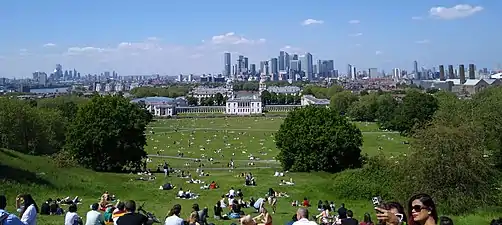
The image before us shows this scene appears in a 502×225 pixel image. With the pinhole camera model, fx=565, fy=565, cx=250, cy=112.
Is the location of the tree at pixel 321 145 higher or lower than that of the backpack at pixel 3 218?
lower

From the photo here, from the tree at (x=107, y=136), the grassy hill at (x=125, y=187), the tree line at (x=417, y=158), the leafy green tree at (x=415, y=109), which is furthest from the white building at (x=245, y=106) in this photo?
the grassy hill at (x=125, y=187)

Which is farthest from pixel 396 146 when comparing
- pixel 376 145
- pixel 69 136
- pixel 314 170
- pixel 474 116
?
pixel 69 136

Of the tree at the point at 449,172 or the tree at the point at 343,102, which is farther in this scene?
the tree at the point at 343,102

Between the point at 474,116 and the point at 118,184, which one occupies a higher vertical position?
the point at 474,116

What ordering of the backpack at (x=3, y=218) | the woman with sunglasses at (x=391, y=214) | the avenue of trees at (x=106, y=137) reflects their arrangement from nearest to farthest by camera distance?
the woman with sunglasses at (x=391, y=214)
the backpack at (x=3, y=218)
the avenue of trees at (x=106, y=137)

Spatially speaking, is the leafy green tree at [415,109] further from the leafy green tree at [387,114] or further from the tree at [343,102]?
the tree at [343,102]

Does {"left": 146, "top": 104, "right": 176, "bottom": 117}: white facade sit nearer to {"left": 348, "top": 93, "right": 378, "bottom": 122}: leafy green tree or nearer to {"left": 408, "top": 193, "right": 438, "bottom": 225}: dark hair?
{"left": 348, "top": 93, "right": 378, "bottom": 122}: leafy green tree

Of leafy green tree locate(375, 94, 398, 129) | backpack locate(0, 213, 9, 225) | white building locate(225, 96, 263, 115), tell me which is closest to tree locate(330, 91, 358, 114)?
white building locate(225, 96, 263, 115)

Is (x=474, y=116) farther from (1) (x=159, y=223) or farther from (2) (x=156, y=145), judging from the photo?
(2) (x=156, y=145)

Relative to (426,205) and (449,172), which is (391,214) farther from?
(449,172)
